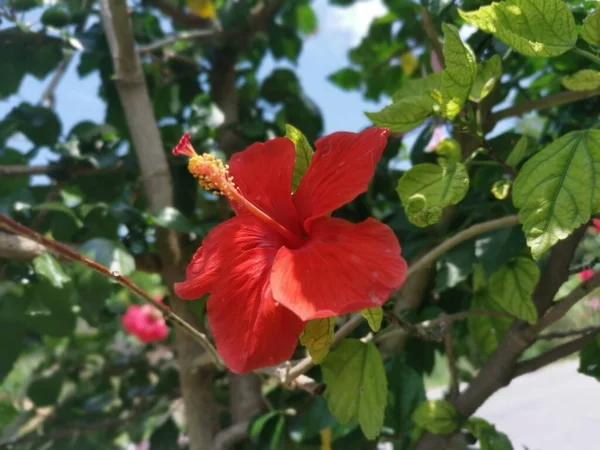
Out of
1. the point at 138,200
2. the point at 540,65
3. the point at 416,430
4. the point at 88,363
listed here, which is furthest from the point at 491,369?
the point at 88,363

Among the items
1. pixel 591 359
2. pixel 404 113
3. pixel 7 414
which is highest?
pixel 404 113

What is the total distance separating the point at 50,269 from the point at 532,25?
413 mm

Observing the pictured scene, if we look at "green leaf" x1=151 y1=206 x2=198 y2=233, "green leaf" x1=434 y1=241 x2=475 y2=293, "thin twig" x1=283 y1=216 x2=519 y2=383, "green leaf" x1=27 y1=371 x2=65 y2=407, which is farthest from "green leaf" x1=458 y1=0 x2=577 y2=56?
"green leaf" x1=27 y1=371 x2=65 y2=407

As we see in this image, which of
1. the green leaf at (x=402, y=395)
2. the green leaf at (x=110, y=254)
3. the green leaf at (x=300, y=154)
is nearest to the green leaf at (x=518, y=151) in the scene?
the green leaf at (x=300, y=154)

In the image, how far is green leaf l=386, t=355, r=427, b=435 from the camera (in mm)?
496

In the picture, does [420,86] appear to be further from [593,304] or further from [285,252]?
[593,304]

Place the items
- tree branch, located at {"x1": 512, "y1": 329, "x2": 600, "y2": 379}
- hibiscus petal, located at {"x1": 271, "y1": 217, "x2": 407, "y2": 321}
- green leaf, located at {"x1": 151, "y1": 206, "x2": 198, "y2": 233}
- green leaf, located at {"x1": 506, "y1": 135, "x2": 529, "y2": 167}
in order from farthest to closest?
green leaf, located at {"x1": 151, "y1": 206, "x2": 198, "y2": 233} < tree branch, located at {"x1": 512, "y1": 329, "x2": 600, "y2": 379} < green leaf, located at {"x1": 506, "y1": 135, "x2": 529, "y2": 167} < hibiscus petal, located at {"x1": 271, "y1": 217, "x2": 407, "y2": 321}

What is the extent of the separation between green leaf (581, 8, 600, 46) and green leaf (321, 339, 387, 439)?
235 mm

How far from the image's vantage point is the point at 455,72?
30 centimetres

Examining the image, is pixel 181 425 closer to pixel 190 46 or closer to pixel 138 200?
pixel 138 200

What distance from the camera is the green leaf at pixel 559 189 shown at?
0.88ft

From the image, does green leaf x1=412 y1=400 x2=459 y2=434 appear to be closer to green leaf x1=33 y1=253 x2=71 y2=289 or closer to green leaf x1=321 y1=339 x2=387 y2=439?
green leaf x1=321 y1=339 x2=387 y2=439

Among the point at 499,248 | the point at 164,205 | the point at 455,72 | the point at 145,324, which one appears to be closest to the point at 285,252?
the point at 455,72

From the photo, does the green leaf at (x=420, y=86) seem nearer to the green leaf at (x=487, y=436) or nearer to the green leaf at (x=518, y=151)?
the green leaf at (x=518, y=151)
